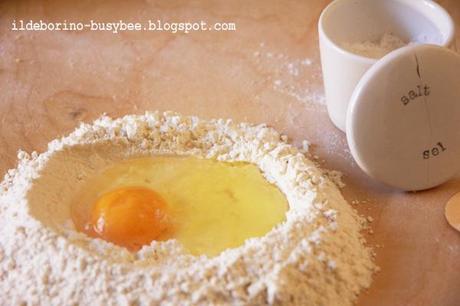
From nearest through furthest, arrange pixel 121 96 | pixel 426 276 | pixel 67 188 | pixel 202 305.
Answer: pixel 202 305, pixel 426 276, pixel 67 188, pixel 121 96

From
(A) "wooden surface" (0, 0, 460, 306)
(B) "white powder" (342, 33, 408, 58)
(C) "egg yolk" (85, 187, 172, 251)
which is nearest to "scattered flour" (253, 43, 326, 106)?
(A) "wooden surface" (0, 0, 460, 306)

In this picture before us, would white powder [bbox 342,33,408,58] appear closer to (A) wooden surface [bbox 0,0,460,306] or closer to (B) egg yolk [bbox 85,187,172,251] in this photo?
(A) wooden surface [bbox 0,0,460,306]

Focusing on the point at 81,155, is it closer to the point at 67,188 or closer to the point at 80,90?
the point at 67,188

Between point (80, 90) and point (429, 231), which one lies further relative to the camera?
point (80, 90)

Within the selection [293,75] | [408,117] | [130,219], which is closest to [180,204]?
[130,219]

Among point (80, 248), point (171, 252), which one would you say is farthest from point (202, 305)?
point (80, 248)

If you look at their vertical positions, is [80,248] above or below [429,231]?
above

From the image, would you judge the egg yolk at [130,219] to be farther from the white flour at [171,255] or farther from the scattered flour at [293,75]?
the scattered flour at [293,75]
